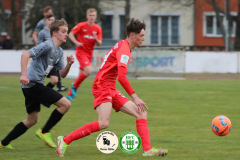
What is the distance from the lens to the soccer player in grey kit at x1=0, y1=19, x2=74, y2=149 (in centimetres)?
635

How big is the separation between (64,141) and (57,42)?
51.6 inches

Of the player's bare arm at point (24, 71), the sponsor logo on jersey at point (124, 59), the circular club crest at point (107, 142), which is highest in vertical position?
the sponsor logo on jersey at point (124, 59)

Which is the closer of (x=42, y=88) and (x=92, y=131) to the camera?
(x=92, y=131)

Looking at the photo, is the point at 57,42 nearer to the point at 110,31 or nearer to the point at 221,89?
the point at 221,89

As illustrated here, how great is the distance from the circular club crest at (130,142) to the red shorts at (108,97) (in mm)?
355

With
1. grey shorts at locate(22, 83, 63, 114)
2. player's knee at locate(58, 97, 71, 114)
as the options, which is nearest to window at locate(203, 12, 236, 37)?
player's knee at locate(58, 97, 71, 114)

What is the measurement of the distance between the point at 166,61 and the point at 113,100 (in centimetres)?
1446

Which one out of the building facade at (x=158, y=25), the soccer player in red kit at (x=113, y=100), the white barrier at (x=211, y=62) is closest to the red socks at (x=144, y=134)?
the soccer player in red kit at (x=113, y=100)

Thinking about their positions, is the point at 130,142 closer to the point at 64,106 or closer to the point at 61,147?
the point at 61,147

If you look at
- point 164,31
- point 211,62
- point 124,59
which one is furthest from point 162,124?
→ point 164,31

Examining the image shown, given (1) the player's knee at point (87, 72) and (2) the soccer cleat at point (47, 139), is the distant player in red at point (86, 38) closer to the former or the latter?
(1) the player's knee at point (87, 72)

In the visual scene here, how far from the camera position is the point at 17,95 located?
13.1m

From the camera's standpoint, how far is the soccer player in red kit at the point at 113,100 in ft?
19.5

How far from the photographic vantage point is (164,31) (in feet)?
136
